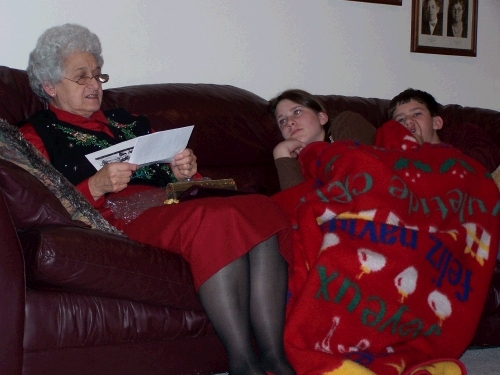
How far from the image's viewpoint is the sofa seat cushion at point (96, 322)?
1.74m

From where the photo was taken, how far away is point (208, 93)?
2787 millimetres

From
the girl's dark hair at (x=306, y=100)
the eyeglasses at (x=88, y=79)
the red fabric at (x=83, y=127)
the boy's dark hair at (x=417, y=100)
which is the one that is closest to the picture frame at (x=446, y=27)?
the boy's dark hair at (x=417, y=100)

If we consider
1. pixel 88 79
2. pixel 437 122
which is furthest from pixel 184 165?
pixel 437 122

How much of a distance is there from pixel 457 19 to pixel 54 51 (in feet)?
7.13

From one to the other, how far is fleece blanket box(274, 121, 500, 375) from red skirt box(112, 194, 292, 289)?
139mm

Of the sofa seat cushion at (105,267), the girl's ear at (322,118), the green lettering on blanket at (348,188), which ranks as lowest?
the sofa seat cushion at (105,267)

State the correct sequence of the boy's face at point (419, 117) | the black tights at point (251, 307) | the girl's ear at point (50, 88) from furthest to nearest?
the boy's face at point (419, 117)
the girl's ear at point (50, 88)
the black tights at point (251, 307)

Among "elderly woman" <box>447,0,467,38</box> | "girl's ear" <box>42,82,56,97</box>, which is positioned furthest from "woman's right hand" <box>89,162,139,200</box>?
"elderly woman" <box>447,0,467,38</box>

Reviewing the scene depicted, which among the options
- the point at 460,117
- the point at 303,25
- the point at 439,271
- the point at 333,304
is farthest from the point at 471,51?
the point at 333,304

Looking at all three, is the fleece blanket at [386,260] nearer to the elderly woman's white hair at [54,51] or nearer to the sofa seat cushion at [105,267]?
the sofa seat cushion at [105,267]

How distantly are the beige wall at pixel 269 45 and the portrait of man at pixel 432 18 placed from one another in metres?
0.08

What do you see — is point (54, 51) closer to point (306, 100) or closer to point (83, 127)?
point (83, 127)

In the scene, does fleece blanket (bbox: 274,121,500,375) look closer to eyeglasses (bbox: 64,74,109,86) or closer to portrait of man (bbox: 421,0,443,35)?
eyeglasses (bbox: 64,74,109,86)

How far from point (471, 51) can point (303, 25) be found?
3.28ft
